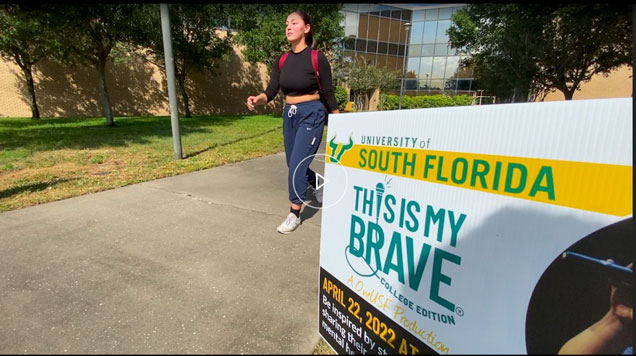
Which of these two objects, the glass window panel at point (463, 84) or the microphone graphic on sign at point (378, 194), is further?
the glass window panel at point (463, 84)

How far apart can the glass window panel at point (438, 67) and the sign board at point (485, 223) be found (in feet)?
80.3

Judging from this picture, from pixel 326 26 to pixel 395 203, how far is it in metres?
18.3

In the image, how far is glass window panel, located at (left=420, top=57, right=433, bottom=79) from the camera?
961 inches

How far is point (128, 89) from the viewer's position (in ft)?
70.1

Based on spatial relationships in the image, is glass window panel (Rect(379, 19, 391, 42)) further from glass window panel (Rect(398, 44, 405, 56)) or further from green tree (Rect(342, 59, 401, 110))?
green tree (Rect(342, 59, 401, 110))

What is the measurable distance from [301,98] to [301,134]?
0.31 m

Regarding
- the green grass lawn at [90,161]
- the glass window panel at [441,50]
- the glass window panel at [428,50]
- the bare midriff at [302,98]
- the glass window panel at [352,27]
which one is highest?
the glass window panel at [352,27]

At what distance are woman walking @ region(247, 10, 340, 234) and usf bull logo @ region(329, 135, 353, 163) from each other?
3.72 feet

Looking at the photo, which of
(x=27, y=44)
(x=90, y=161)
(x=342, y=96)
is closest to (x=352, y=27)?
(x=342, y=96)

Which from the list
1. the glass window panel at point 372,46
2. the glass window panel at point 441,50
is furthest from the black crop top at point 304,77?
the glass window panel at point 372,46

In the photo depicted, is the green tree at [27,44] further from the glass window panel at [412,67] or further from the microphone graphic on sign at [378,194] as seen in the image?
the glass window panel at [412,67]

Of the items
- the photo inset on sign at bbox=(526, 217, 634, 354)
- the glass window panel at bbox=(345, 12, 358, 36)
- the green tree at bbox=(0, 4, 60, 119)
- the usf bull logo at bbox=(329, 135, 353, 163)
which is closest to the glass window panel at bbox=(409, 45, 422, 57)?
the glass window panel at bbox=(345, 12, 358, 36)

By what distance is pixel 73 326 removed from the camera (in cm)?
155

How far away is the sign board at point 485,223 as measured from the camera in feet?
2.32
